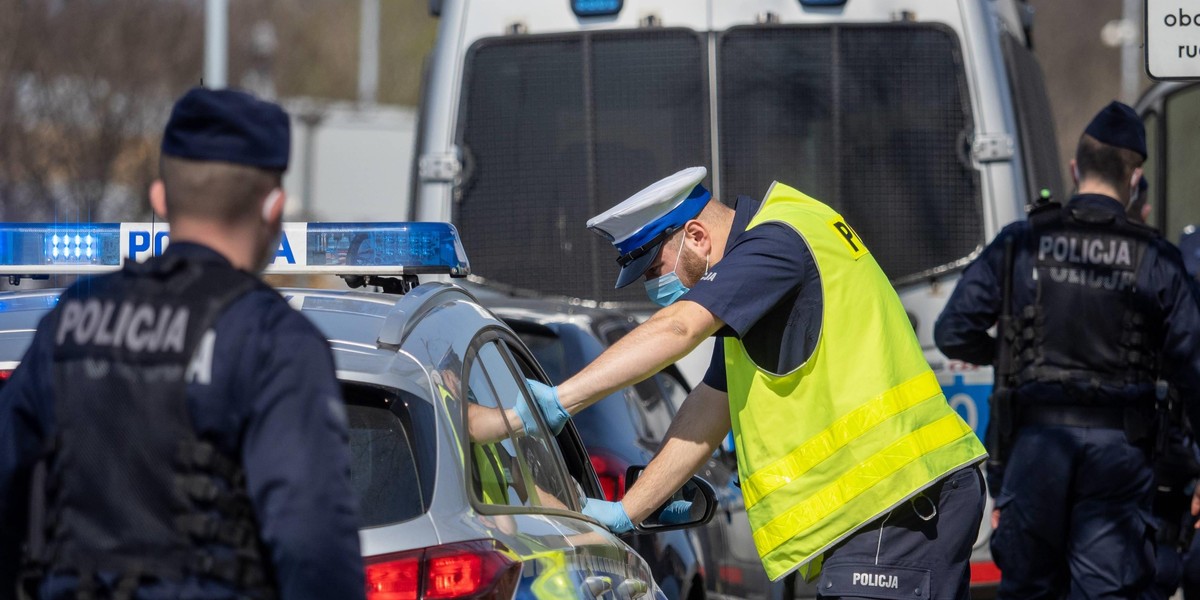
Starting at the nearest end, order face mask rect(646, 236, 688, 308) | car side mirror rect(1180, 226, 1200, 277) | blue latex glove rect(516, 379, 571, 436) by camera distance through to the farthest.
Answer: blue latex glove rect(516, 379, 571, 436), face mask rect(646, 236, 688, 308), car side mirror rect(1180, 226, 1200, 277)

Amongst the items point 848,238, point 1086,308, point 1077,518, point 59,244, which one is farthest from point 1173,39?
point 59,244

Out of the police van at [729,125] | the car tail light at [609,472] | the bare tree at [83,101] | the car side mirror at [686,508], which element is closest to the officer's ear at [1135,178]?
the police van at [729,125]

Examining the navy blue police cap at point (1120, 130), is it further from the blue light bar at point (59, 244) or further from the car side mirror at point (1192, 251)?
the blue light bar at point (59, 244)

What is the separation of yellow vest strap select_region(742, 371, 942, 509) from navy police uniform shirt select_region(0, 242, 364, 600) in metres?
1.65

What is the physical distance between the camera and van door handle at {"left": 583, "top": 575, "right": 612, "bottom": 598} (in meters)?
3.51

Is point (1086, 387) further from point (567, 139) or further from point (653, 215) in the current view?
point (567, 139)

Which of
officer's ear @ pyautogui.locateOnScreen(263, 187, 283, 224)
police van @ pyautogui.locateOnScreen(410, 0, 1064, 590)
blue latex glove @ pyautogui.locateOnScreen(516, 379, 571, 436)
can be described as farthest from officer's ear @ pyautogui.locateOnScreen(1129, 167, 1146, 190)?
officer's ear @ pyautogui.locateOnScreen(263, 187, 283, 224)

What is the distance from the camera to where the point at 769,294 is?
388 centimetres

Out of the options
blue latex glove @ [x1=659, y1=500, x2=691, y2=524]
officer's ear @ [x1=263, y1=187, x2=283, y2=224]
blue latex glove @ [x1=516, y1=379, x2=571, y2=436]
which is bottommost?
blue latex glove @ [x1=659, y1=500, x2=691, y2=524]

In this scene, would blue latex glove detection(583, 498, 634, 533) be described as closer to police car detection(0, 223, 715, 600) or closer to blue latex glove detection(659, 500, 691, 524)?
police car detection(0, 223, 715, 600)

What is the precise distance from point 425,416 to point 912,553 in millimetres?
1341

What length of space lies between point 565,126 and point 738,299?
13.0 feet

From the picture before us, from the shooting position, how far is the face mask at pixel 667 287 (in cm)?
428

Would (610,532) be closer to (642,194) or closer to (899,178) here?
(642,194)
